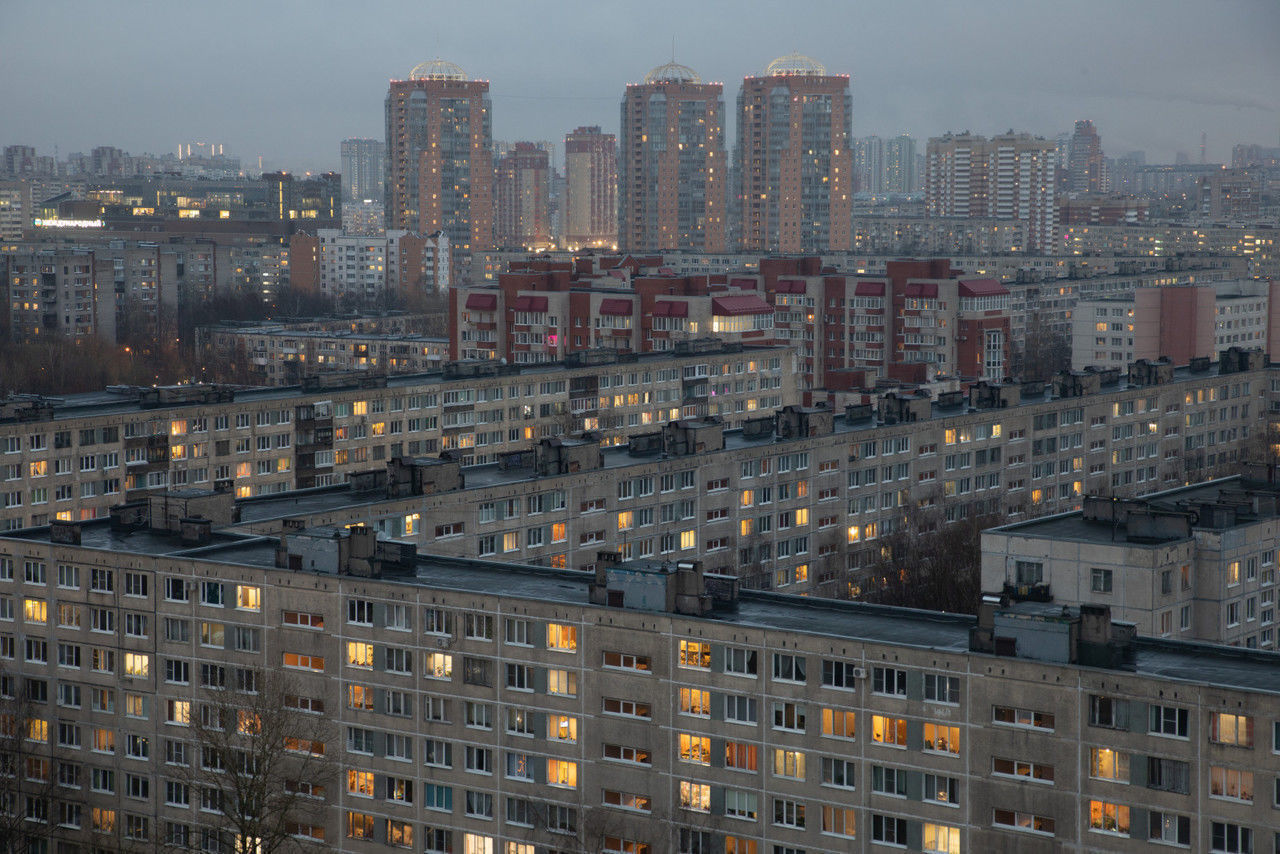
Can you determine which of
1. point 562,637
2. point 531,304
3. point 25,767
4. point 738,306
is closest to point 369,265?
point 531,304

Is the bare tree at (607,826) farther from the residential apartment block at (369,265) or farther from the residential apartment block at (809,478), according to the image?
the residential apartment block at (369,265)

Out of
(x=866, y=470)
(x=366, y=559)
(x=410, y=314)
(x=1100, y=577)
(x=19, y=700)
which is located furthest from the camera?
(x=410, y=314)

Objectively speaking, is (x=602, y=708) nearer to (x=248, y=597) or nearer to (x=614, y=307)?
(x=248, y=597)

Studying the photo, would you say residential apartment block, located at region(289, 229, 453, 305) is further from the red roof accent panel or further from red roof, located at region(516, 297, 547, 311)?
the red roof accent panel

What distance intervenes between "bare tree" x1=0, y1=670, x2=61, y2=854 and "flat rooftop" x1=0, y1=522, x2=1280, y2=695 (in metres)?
3.45

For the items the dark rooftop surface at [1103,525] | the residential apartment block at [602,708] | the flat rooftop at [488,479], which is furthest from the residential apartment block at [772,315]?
the residential apartment block at [602,708]

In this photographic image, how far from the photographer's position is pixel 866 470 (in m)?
61.9

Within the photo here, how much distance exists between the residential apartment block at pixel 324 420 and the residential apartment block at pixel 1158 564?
31.3 meters

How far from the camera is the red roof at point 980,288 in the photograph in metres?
111

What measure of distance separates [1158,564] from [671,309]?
59200mm

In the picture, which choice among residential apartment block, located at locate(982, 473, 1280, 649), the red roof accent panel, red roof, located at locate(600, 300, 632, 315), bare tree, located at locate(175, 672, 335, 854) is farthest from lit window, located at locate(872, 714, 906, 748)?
red roof, located at locate(600, 300, 632, 315)

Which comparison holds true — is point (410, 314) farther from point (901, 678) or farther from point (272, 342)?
point (901, 678)

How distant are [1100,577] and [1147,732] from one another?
15.8 metres

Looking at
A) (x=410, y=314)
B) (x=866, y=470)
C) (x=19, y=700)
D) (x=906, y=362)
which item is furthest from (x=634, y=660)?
(x=410, y=314)
